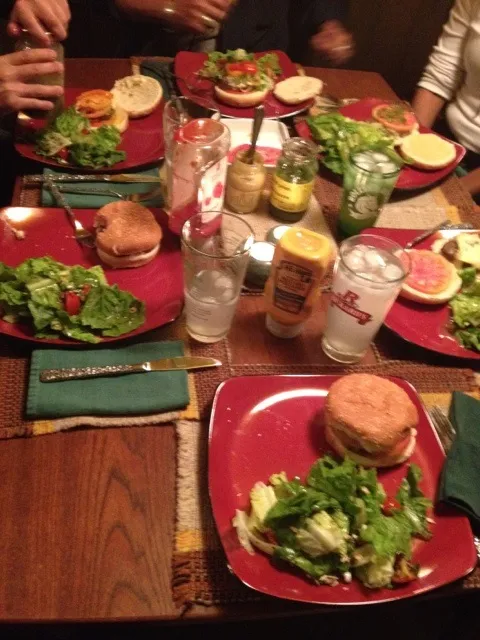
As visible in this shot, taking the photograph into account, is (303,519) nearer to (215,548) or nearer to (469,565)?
(215,548)

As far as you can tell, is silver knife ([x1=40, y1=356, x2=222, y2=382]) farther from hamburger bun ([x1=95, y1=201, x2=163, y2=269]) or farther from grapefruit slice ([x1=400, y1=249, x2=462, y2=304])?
grapefruit slice ([x1=400, y1=249, x2=462, y2=304])

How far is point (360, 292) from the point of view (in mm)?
1069

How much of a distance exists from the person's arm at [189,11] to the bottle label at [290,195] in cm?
91

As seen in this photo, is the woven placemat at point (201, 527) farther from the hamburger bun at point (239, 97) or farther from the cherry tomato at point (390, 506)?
the hamburger bun at point (239, 97)

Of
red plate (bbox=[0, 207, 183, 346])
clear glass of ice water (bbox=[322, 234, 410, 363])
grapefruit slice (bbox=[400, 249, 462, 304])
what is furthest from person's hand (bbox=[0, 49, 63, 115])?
grapefruit slice (bbox=[400, 249, 462, 304])

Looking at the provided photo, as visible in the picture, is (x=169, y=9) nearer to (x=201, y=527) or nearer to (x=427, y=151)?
(x=427, y=151)

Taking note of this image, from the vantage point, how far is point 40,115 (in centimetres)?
158

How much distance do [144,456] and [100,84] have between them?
55.9 inches

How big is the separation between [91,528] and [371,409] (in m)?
0.50

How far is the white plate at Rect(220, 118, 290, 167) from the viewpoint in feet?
5.57

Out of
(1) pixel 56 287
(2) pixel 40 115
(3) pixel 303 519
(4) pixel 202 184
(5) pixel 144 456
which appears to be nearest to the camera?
(3) pixel 303 519

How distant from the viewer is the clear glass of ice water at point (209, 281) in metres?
1.09

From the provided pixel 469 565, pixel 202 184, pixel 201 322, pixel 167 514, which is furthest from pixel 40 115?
pixel 469 565

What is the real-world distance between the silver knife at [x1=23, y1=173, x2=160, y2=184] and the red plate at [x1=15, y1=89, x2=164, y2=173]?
0.07 ft
